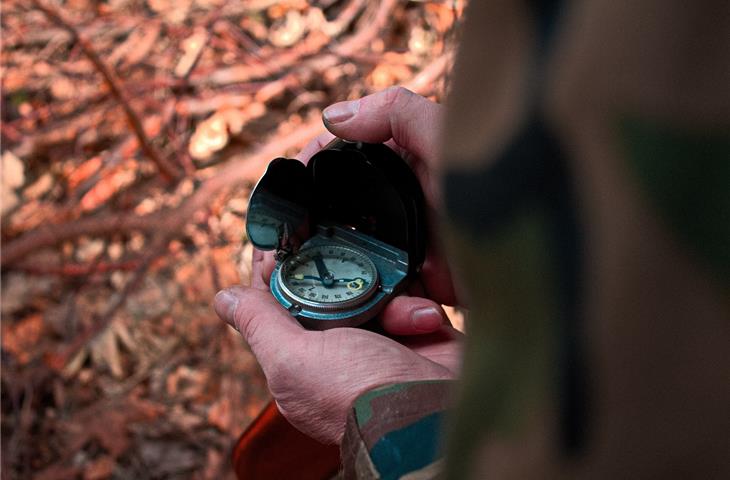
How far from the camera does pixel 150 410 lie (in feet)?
6.54

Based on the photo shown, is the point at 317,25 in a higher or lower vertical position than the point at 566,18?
lower

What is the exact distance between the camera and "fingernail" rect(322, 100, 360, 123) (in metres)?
1.11

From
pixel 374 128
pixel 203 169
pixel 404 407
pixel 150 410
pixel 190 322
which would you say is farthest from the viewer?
pixel 203 169

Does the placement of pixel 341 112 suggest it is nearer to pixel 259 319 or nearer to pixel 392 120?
pixel 392 120

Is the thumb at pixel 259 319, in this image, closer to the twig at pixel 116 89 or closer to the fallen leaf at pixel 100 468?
the fallen leaf at pixel 100 468

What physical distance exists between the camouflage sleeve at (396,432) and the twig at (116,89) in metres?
1.74

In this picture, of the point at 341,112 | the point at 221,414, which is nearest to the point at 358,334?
the point at 341,112

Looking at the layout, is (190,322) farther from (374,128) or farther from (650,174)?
(650,174)

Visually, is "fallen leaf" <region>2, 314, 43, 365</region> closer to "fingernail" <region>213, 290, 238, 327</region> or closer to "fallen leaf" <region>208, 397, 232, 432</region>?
"fallen leaf" <region>208, 397, 232, 432</region>

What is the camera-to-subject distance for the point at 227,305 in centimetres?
110

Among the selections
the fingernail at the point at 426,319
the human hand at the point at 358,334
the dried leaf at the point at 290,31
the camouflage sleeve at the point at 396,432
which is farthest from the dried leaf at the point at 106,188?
the camouflage sleeve at the point at 396,432

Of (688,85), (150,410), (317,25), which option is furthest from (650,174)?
(317,25)

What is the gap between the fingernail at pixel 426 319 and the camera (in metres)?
1.03

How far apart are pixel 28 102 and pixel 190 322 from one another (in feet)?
3.26
